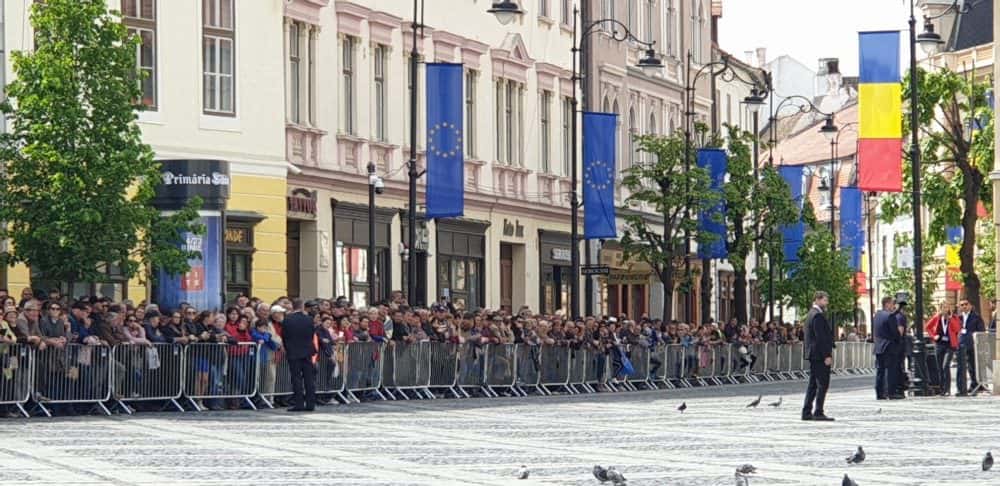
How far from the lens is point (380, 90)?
5172 centimetres

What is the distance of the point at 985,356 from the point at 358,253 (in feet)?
42.2

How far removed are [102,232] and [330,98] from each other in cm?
1433

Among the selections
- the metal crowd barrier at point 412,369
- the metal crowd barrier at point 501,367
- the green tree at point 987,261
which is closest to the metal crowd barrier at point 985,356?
the metal crowd barrier at point 501,367

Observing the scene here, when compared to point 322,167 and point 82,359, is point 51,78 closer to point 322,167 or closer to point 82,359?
point 82,359

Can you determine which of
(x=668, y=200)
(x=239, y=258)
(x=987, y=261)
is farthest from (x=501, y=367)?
(x=987, y=261)

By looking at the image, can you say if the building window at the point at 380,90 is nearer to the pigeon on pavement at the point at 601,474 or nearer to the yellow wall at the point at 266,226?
the yellow wall at the point at 266,226

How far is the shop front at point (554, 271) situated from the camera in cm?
6256

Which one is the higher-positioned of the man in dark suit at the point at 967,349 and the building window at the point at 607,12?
the building window at the point at 607,12

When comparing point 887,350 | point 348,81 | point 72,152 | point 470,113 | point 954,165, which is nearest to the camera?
point 72,152

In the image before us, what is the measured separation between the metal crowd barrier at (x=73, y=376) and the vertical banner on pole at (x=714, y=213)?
30.2m

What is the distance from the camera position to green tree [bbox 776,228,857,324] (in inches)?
2936

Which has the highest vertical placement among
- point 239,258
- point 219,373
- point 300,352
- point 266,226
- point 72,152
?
point 72,152

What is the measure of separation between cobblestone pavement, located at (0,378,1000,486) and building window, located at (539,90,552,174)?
26527mm

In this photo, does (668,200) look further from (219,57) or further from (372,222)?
(219,57)
